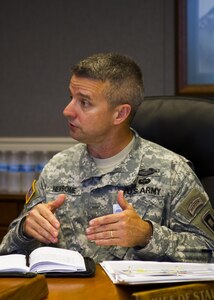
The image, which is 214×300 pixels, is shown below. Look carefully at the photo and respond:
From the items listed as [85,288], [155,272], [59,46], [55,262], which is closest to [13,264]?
[55,262]

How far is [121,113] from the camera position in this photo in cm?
205

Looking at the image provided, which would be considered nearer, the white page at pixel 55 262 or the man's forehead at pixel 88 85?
the white page at pixel 55 262

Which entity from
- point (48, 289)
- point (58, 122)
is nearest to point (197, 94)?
point (58, 122)

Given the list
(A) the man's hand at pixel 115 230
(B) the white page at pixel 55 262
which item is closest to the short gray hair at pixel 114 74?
(A) the man's hand at pixel 115 230

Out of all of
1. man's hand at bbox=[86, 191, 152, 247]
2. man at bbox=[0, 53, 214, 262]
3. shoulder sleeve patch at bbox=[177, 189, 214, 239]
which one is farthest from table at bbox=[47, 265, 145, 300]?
shoulder sleeve patch at bbox=[177, 189, 214, 239]

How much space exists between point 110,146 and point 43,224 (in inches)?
16.4

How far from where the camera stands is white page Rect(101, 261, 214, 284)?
1354mm

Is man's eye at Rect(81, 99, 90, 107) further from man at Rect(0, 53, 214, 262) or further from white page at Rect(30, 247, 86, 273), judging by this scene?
white page at Rect(30, 247, 86, 273)

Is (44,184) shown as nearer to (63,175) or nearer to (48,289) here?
(63,175)

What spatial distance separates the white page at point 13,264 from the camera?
1438mm

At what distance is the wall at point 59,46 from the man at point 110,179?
182cm

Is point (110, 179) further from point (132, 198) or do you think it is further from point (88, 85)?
point (88, 85)

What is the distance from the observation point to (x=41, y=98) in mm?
4023

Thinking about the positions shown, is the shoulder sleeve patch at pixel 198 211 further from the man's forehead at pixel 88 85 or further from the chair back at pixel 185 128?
the man's forehead at pixel 88 85
